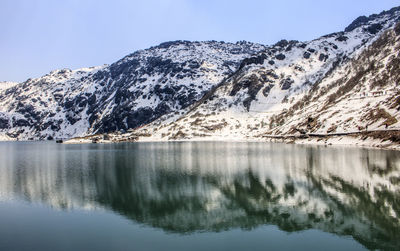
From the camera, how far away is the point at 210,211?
121 ft

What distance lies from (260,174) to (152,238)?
36.5 metres

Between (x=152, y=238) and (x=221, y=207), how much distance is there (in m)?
12.6

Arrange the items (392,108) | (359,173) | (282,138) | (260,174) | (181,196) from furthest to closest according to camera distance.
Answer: (282,138)
(392,108)
(260,174)
(359,173)
(181,196)

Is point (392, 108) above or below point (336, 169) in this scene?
above

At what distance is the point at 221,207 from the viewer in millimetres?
38750

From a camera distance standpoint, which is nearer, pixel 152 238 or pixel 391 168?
pixel 152 238

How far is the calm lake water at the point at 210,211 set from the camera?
27.3 metres

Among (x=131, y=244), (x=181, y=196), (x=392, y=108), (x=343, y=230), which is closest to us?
(x=131, y=244)

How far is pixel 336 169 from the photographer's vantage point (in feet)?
205

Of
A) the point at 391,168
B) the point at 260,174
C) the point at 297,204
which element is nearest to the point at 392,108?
the point at 391,168

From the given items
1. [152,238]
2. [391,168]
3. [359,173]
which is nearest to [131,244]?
[152,238]

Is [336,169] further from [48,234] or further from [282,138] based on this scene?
[282,138]

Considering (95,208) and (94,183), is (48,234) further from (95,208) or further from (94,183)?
(94,183)

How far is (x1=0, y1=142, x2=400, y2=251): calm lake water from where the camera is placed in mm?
27297
